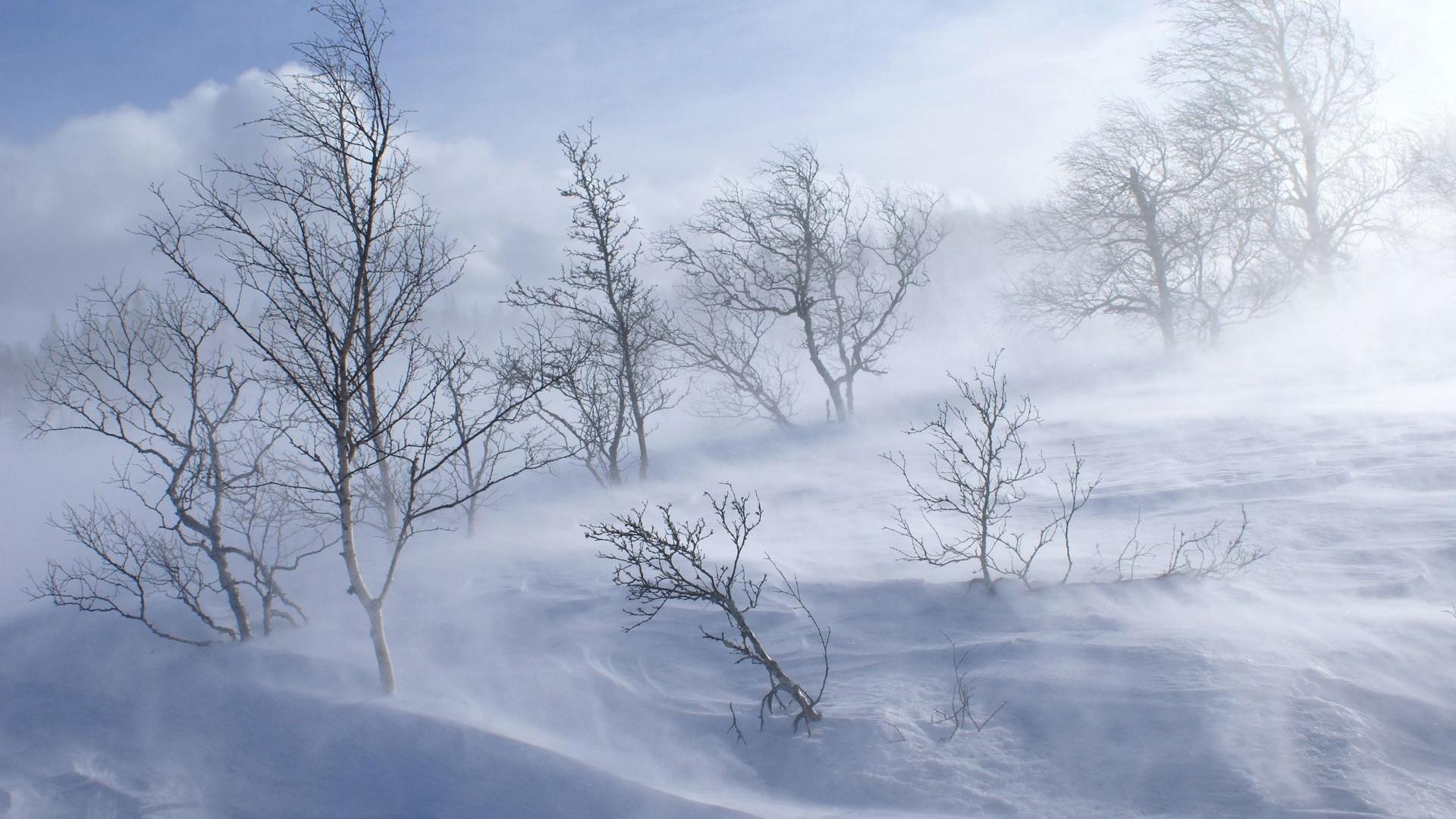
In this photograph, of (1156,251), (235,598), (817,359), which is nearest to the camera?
(235,598)

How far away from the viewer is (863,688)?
6.41 metres

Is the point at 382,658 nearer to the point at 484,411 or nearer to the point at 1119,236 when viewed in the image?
the point at 484,411

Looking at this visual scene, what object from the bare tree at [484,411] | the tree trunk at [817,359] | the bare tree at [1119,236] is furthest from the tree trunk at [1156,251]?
the bare tree at [484,411]

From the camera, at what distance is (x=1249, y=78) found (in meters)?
20.8

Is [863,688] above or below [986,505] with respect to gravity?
below

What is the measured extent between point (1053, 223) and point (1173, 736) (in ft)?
68.6

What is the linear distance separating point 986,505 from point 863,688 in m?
1.98

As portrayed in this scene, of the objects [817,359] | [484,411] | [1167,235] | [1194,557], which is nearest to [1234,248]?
[1167,235]

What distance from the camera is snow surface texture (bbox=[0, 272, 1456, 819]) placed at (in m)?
5.07

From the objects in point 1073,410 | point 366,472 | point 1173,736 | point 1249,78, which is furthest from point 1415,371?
point 366,472

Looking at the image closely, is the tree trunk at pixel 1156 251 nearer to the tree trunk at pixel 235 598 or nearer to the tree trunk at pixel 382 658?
the tree trunk at pixel 382 658

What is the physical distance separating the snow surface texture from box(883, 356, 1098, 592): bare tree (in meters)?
0.29

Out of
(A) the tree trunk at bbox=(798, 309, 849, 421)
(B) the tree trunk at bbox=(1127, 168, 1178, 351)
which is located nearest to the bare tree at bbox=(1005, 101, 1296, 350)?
(B) the tree trunk at bbox=(1127, 168, 1178, 351)

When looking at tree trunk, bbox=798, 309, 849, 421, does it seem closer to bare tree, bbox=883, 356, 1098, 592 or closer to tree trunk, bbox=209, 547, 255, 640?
bare tree, bbox=883, 356, 1098, 592
